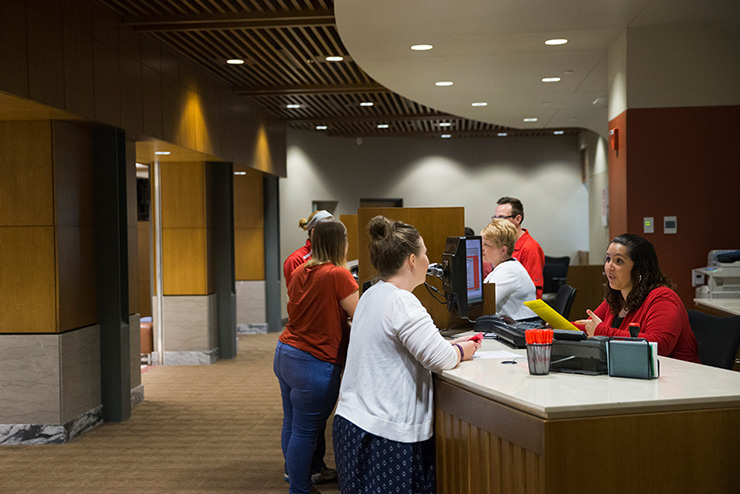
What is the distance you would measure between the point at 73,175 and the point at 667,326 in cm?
Result: 504

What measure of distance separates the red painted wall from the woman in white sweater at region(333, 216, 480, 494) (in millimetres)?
3870

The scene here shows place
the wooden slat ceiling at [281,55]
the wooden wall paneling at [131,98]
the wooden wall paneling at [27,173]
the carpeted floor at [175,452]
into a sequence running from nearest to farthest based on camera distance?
the carpeted floor at [175,452] < the wooden wall paneling at [27,173] < the wooden slat ceiling at [281,55] < the wooden wall paneling at [131,98]

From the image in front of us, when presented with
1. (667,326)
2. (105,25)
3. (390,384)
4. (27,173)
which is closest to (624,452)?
(390,384)

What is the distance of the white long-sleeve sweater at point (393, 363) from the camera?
2.92m

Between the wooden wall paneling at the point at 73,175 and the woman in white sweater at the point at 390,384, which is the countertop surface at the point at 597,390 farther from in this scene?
the wooden wall paneling at the point at 73,175

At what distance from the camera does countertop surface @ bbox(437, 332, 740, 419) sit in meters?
2.39

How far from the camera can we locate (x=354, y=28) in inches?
243

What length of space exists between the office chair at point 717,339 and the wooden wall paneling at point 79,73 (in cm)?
476

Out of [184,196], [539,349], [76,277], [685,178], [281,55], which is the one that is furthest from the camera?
[184,196]

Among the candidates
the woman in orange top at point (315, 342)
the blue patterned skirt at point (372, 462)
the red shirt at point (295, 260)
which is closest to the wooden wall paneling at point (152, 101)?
the red shirt at point (295, 260)

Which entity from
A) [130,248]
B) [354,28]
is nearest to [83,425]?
[130,248]

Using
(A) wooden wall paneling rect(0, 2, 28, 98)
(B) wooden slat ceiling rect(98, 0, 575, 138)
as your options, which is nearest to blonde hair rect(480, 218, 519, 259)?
(B) wooden slat ceiling rect(98, 0, 575, 138)

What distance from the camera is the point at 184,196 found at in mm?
9828

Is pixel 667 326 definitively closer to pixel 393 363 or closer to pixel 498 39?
pixel 393 363
